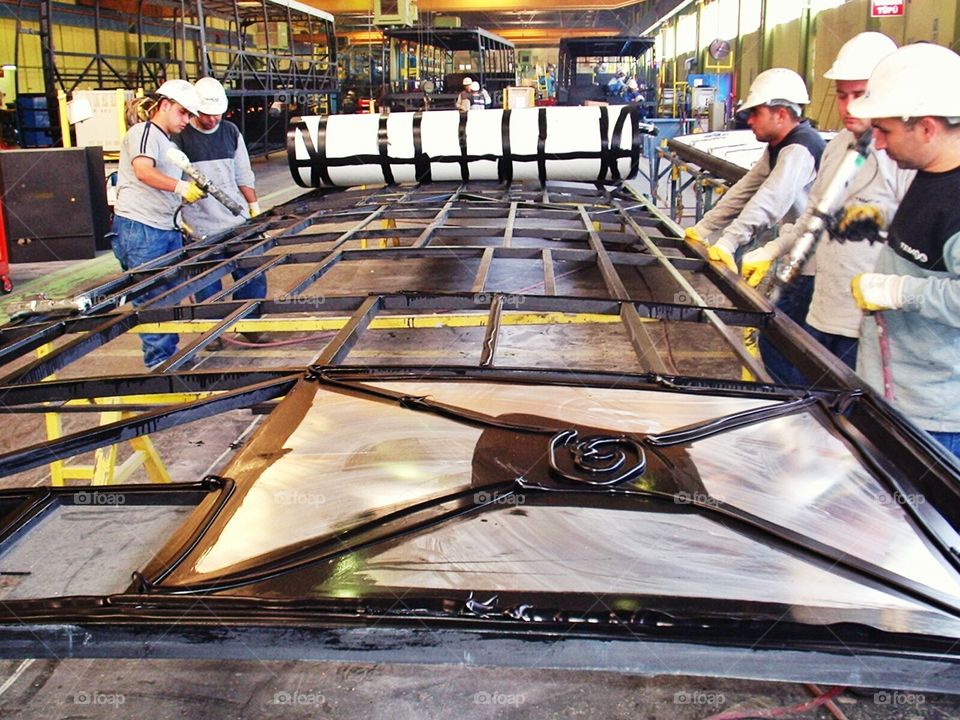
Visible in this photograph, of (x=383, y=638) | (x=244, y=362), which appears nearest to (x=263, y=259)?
(x=244, y=362)

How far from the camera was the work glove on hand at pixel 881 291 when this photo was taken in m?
2.20

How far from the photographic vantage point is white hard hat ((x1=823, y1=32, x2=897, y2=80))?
10.4ft

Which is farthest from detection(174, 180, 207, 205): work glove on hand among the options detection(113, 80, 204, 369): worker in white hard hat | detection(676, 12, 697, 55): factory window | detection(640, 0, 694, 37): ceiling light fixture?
detection(676, 12, 697, 55): factory window

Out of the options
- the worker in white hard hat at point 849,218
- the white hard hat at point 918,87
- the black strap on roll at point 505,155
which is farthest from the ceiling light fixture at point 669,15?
the white hard hat at point 918,87

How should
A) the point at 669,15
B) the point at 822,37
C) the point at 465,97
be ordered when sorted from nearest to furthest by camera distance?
the point at 465,97, the point at 822,37, the point at 669,15

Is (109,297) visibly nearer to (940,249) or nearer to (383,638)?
(383,638)

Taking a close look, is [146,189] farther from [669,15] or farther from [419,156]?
[669,15]

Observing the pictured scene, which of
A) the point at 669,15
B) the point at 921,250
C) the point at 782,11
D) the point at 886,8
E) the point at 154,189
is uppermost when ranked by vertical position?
the point at 669,15

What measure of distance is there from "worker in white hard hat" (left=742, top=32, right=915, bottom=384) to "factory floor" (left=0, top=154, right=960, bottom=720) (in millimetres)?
1275

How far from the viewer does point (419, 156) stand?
612 cm

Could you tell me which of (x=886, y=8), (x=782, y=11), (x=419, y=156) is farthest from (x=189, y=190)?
(x=782, y=11)

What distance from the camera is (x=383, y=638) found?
112cm

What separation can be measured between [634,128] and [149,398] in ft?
13.5

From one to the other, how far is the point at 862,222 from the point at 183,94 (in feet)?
11.1
